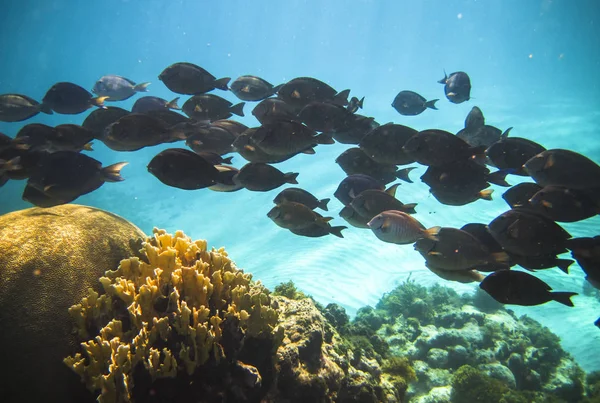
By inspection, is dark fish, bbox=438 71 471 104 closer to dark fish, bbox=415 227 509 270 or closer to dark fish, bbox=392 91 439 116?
dark fish, bbox=392 91 439 116

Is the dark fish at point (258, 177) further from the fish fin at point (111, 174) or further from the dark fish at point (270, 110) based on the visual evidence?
the fish fin at point (111, 174)

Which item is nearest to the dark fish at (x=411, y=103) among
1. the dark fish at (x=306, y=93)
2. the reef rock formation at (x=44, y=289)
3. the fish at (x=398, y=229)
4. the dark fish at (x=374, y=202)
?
the dark fish at (x=306, y=93)

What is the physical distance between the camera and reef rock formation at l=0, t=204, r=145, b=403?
9.30 ft

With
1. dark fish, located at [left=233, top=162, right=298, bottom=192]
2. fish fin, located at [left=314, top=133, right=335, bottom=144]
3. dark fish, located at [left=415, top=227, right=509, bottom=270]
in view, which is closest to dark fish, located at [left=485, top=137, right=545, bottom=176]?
dark fish, located at [left=415, top=227, right=509, bottom=270]

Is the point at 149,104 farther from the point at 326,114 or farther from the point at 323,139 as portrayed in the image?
the point at 323,139

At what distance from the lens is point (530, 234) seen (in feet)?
9.90

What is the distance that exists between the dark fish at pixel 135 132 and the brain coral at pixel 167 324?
1301 millimetres

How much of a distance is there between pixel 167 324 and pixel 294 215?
1.87 metres

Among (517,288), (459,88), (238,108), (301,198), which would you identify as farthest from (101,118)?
(459,88)

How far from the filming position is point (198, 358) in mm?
2820

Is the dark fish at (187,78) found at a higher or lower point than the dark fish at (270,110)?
higher

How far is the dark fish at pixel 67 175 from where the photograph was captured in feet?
11.3

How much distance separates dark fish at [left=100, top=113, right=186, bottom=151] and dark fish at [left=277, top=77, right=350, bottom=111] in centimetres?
190

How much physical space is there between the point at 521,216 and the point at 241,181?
327 centimetres
